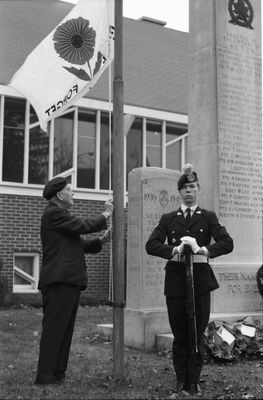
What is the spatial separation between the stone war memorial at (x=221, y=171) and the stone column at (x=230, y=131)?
1 cm

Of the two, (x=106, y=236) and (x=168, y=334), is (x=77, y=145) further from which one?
(x=106, y=236)

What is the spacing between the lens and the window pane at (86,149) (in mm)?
15391

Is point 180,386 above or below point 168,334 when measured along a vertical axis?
below

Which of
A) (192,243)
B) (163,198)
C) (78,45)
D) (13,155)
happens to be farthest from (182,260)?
(13,155)

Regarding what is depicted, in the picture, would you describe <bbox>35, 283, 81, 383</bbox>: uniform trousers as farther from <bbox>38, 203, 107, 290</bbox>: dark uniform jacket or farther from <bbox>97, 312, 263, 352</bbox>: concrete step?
<bbox>97, 312, 263, 352</bbox>: concrete step

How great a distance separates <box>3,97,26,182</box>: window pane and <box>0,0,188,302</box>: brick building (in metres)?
0.02

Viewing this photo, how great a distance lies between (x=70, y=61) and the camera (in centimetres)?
631

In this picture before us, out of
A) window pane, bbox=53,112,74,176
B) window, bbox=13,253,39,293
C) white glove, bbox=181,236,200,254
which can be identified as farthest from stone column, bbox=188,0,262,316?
window, bbox=13,253,39,293

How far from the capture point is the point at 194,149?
9266mm

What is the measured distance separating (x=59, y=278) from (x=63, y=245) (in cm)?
30

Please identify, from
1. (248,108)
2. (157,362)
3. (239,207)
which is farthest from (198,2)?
(157,362)

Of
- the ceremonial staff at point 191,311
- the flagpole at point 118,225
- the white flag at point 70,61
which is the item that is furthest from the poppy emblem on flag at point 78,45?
the ceremonial staff at point 191,311

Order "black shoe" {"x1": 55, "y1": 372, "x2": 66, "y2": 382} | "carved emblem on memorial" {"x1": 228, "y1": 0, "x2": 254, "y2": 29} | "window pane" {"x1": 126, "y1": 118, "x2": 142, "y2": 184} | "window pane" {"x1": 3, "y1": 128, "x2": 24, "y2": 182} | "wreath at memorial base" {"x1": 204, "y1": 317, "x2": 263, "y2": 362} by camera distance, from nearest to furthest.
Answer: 1. "black shoe" {"x1": 55, "y1": 372, "x2": 66, "y2": 382}
2. "wreath at memorial base" {"x1": 204, "y1": 317, "x2": 263, "y2": 362}
3. "carved emblem on memorial" {"x1": 228, "y1": 0, "x2": 254, "y2": 29}
4. "window pane" {"x1": 3, "y1": 128, "x2": 24, "y2": 182}
5. "window pane" {"x1": 126, "y1": 118, "x2": 142, "y2": 184}

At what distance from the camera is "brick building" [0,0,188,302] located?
1433 cm
